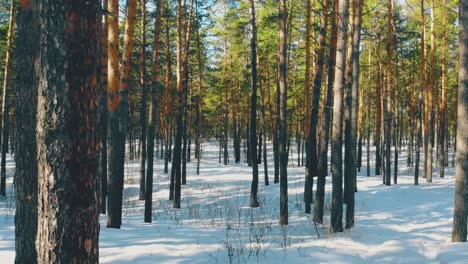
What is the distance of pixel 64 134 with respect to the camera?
8.94ft

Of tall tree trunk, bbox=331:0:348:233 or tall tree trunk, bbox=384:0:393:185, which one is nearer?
tall tree trunk, bbox=331:0:348:233

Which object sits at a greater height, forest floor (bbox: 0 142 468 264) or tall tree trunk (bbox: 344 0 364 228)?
tall tree trunk (bbox: 344 0 364 228)

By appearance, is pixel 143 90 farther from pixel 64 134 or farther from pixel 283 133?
pixel 64 134

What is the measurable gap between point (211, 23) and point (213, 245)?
15307 millimetres

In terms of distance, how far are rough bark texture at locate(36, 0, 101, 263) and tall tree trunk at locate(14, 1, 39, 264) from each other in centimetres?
192

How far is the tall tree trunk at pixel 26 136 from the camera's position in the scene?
441 cm

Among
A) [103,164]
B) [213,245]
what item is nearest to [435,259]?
[213,245]

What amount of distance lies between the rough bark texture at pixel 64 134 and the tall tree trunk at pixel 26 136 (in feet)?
6.31

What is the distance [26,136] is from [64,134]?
2.32 metres

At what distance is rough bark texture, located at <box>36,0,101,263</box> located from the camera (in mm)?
2719

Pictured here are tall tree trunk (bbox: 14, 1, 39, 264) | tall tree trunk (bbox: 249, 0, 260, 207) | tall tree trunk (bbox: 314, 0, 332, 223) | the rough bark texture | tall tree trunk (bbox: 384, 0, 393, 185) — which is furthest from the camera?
tall tree trunk (bbox: 384, 0, 393, 185)

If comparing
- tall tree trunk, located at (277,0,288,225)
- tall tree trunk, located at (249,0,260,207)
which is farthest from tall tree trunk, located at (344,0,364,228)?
tall tree trunk, located at (249,0,260,207)

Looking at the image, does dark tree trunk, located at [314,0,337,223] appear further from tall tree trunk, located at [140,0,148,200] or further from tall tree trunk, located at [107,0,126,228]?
tall tree trunk, located at [140,0,148,200]

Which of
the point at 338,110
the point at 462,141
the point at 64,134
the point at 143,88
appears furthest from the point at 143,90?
the point at 64,134
